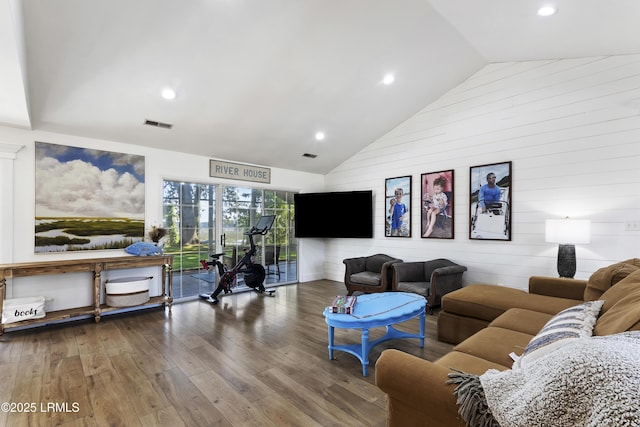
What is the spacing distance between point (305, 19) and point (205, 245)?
3.83m

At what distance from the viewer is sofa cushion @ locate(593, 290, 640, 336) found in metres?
1.17

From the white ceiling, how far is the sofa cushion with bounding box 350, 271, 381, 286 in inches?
105

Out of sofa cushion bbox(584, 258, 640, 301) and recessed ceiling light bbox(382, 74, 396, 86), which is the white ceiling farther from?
sofa cushion bbox(584, 258, 640, 301)

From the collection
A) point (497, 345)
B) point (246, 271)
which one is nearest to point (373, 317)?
point (497, 345)

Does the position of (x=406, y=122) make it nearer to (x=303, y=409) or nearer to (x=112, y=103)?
(x=112, y=103)

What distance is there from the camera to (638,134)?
132 inches

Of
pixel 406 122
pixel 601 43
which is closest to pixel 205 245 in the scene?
pixel 406 122

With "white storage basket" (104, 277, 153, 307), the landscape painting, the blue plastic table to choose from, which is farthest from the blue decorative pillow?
the blue plastic table

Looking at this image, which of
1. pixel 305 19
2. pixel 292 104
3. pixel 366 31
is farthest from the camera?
pixel 292 104

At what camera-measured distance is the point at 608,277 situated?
2.39m

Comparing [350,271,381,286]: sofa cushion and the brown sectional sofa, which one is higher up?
the brown sectional sofa

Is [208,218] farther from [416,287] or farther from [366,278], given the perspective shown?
[416,287]

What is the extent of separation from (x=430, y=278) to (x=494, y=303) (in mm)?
1496

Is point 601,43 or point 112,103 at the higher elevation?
point 601,43
